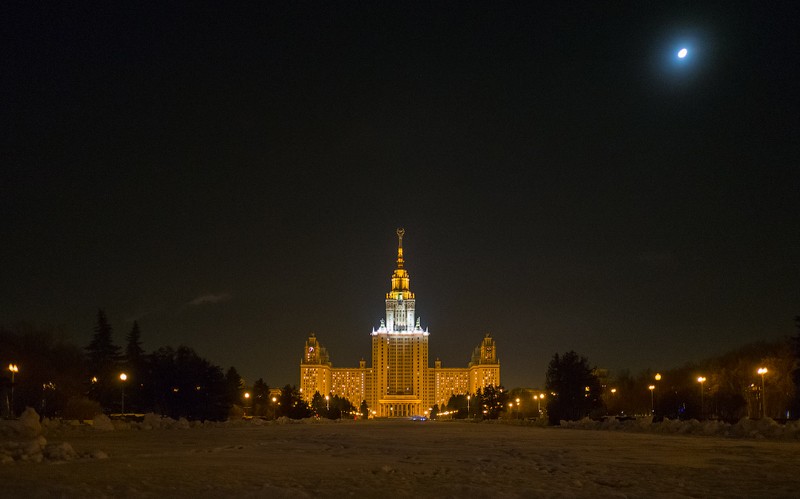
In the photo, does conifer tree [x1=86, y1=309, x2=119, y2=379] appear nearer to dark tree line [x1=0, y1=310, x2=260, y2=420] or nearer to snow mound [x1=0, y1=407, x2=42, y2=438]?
dark tree line [x1=0, y1=310, x2=260, y2=420]

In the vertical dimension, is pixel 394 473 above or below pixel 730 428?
above

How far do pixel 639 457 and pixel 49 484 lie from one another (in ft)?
40.6

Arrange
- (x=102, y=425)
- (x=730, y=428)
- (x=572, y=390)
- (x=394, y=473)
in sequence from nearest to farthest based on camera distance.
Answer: (x=394, y=473)
(x=730, y=428)
(x=102, y=425)
(x=572, y=390)

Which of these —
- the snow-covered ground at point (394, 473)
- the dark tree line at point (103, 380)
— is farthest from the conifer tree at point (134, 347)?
the snow-covered ground at point (394, 473)

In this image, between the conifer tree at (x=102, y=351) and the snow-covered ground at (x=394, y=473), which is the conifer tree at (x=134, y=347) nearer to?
the conifer tree at (x=102, y=351)

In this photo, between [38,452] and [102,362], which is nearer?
[38,452]

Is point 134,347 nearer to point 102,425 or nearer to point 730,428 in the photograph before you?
point 102,425

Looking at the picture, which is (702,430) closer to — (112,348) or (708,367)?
(112,348)

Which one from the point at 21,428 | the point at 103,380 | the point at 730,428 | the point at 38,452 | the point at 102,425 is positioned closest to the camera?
the point at 38,452

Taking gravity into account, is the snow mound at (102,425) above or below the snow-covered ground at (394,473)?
below

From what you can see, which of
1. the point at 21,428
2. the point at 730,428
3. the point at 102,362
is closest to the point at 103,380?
the point at 102,362

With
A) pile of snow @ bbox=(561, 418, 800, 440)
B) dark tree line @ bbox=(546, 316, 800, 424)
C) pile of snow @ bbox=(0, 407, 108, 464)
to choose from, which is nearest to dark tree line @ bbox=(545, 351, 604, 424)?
dark tree line @ bbox=(546, 316, 800, 424)

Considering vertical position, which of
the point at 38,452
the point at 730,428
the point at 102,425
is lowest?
the point at 102,425

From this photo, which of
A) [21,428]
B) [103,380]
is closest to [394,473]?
[21,428]
